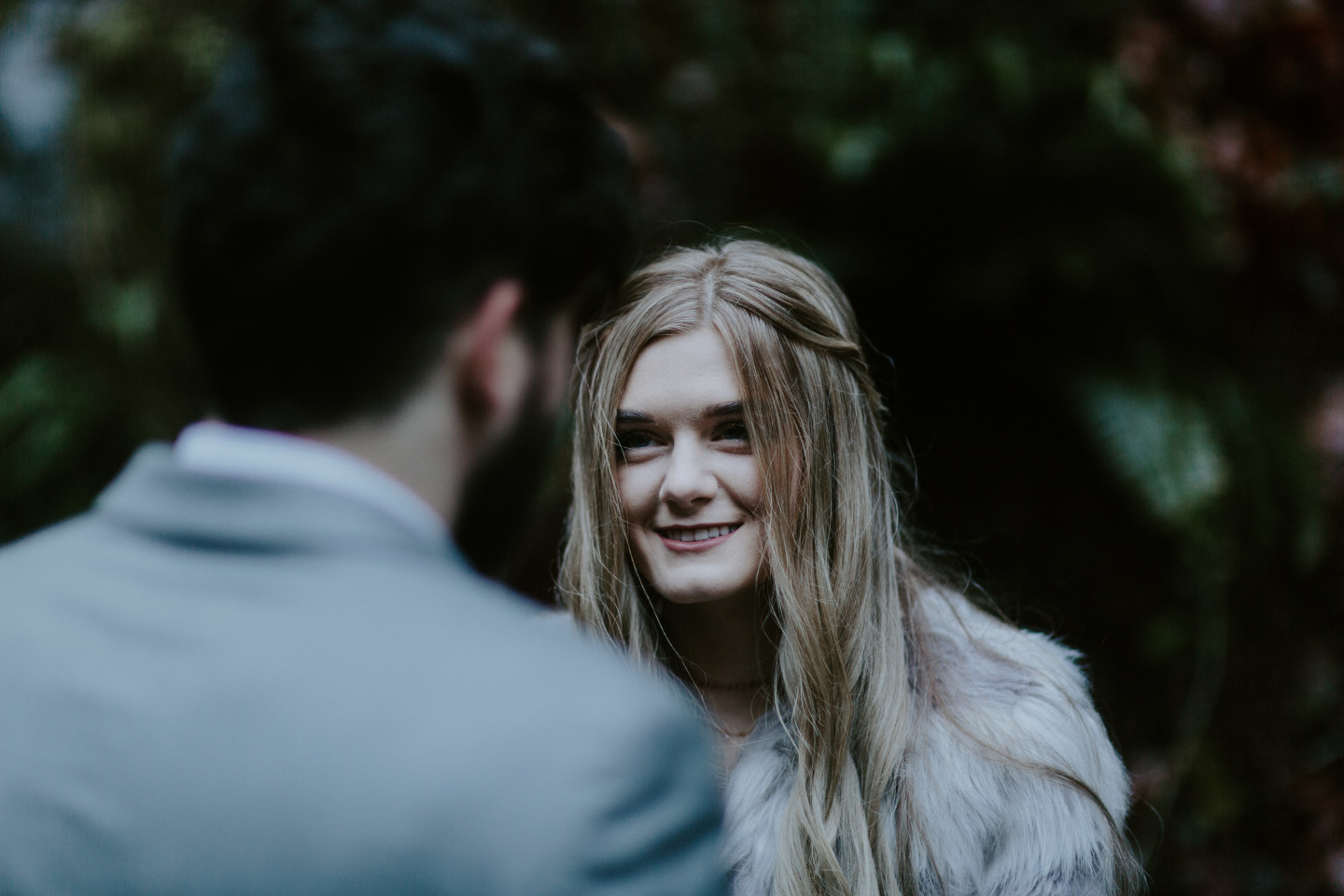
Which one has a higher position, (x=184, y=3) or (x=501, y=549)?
(x=184, y=3)

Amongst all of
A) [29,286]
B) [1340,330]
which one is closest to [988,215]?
[1340,330]

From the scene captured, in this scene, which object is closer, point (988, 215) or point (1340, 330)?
point (988, 215)

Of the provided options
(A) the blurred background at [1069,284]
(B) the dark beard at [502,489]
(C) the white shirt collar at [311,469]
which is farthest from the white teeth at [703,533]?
(A) the blurred background at [1069,284]

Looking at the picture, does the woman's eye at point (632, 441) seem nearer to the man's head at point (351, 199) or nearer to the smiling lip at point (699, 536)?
the smiling lip at point (699, 536)

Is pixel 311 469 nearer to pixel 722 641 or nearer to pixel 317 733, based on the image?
pixel 317 733

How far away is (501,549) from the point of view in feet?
3.43

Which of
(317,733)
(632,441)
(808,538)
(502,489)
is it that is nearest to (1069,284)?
(808,538)

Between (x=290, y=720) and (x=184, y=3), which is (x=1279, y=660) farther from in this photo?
(x=184, y=3)

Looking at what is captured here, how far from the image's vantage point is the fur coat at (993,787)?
64.4 inches

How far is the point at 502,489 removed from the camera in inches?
40.3

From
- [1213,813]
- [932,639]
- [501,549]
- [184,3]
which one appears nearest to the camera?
[501,549]

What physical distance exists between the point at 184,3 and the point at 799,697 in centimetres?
357

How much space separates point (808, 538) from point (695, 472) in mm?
245

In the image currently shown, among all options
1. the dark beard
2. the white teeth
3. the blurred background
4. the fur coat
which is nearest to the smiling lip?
the white teeth
